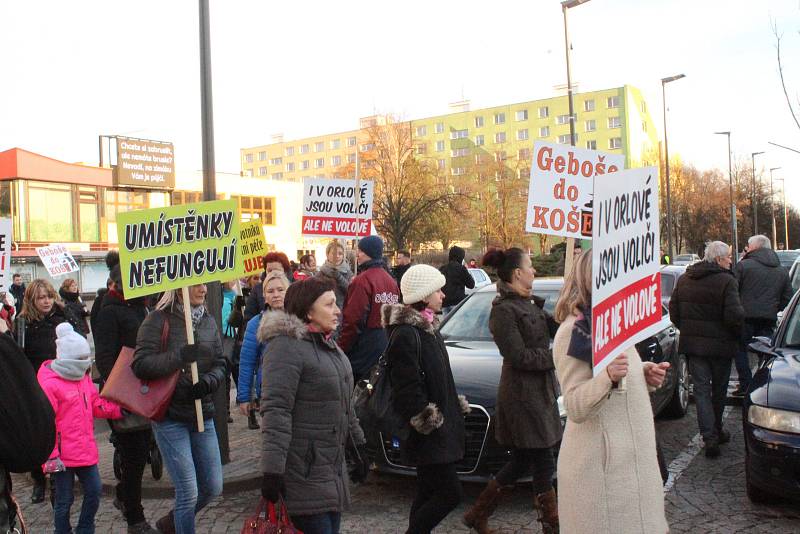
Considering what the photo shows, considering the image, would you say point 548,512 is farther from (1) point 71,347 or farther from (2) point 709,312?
(1) point 71,347

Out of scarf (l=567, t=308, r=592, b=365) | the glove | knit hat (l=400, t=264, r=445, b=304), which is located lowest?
the glove

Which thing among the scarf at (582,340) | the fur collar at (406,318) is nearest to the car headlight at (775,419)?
the fur collar at (406,318)

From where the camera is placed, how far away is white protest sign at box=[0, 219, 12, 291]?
6.36 m

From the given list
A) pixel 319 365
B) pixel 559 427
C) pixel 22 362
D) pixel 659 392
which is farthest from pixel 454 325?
pixel 22 362

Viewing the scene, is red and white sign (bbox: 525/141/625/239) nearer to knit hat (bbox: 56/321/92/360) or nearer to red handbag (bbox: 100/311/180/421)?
red handbag (bbox: 100/311/180/421)

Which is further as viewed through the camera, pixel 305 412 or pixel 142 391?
pixel 142 391

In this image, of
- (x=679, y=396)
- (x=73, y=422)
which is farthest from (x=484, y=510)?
(x=679, y=396)

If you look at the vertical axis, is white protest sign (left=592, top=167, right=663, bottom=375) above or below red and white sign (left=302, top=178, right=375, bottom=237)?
below

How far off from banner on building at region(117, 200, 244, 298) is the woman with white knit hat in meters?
1.48

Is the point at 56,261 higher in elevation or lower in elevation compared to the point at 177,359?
higher

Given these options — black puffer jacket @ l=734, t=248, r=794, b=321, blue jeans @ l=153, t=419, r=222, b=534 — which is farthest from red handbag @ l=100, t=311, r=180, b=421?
black puffer jacket @ l=734, t=248, r=794, b=321

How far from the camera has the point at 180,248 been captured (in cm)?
514

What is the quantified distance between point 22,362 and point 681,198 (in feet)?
167

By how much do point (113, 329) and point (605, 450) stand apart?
12.0ft
